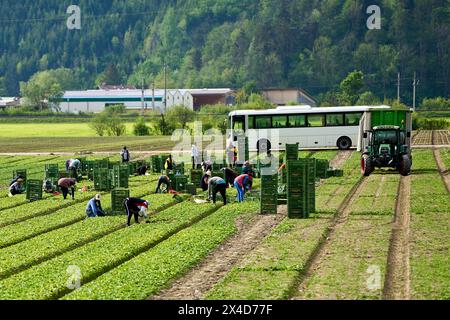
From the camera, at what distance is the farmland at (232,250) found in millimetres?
21812

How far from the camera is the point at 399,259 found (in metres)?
25.1

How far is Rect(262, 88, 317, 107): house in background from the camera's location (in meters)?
181

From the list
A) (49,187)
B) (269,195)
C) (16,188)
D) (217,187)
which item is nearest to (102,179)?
(49,187)

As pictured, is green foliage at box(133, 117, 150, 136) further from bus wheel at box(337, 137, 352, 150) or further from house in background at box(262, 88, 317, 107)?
house in background at box(262, 88, 317, 107)

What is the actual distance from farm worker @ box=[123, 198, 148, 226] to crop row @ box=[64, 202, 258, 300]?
2.06m

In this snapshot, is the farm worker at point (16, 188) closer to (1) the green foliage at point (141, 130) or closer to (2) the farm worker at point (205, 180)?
(2) the farm worker at point (205, 180)

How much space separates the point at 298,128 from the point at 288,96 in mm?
113176

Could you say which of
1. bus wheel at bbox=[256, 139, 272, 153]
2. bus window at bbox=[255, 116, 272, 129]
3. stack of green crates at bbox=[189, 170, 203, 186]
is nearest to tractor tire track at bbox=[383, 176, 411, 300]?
stack of green crates at bbox=[189, 170, 203, 186]

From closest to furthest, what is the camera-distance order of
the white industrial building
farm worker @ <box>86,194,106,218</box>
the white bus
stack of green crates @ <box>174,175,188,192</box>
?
farm worker @ <box>86,194,106,218</box> < stack of green crates @ <box>174,175,188,192</box> < the white bus < the white industrial building

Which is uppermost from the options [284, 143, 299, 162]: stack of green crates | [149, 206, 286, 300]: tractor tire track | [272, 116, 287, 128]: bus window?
[272, 116, 287, 128]: bus window

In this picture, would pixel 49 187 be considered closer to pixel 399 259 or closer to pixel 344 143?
pixel 399 259

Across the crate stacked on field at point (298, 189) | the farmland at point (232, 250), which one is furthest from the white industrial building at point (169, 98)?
the crate stacked on field at point (298, 189)

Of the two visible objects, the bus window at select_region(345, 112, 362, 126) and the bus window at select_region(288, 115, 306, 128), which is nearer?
the bus window at select_region(345, 112, 362, 126)
